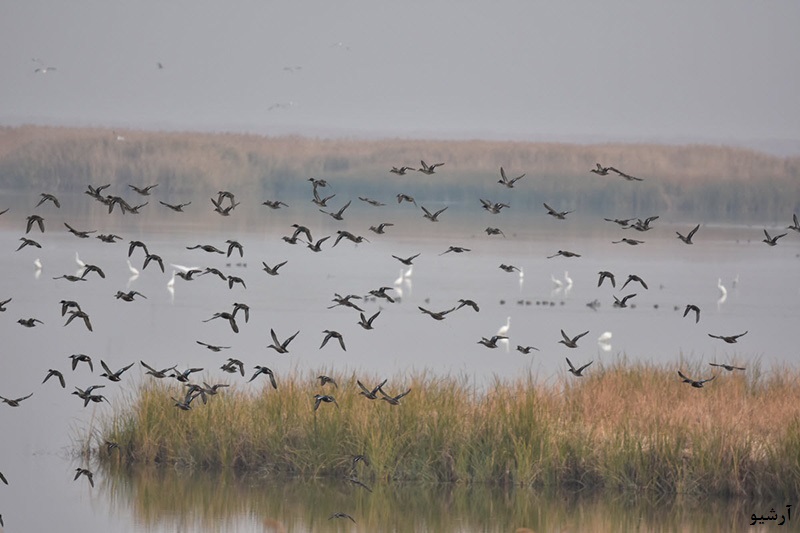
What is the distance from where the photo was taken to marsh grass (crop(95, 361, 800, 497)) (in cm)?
1636

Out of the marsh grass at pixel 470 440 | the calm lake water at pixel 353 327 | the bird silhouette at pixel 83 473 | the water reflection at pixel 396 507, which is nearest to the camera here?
the water reflection at pixel 396 507

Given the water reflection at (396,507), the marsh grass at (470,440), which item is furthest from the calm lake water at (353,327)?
the marsh grass at (470,440)

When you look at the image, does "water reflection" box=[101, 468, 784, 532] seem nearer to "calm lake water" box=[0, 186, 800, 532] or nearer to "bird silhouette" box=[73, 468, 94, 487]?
"calm lake water" box=[0, 186, 800, 532]

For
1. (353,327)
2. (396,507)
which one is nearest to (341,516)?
(396,507)

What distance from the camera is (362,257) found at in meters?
56.4

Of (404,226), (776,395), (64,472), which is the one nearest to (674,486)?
(776,395)

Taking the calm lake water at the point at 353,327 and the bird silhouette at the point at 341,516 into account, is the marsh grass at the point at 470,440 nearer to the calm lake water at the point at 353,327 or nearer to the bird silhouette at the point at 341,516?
the calm lake water at the point at 353,327

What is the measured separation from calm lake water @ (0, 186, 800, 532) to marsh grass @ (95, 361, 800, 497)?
0.80 feet

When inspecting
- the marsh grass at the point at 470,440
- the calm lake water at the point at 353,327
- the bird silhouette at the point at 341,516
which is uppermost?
the marsh grass at the point at 470,440

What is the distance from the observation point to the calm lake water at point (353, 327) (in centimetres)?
1648

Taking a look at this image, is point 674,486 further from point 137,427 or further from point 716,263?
point 716,263

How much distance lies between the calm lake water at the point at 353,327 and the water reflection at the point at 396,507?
0.02m

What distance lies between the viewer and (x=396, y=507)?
652 inches

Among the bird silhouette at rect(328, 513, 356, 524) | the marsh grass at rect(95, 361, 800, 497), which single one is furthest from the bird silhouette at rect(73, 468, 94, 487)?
the bird silhouette at rect(328, 513, 356, 524)
